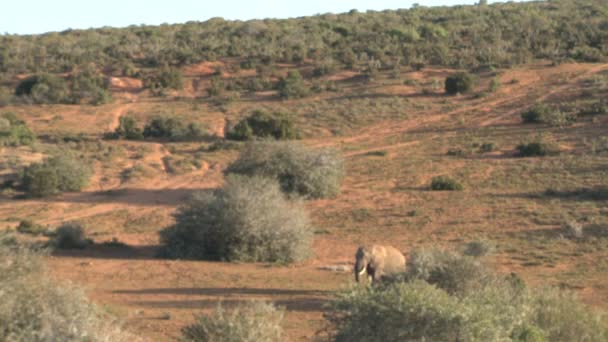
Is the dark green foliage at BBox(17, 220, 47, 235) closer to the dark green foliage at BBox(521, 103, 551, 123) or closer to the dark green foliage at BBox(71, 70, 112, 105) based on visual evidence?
the dark green foliage at BBox(521, 103, 551, 123)

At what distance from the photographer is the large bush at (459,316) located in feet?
25.4

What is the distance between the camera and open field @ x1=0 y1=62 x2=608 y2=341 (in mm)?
14688

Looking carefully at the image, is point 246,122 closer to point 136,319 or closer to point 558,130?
point 558,130

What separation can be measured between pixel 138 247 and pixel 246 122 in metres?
15.7

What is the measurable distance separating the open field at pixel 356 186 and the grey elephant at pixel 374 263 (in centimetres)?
80

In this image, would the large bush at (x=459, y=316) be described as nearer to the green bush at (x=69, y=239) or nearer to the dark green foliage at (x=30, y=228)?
the green bush at (x=69, y=239)

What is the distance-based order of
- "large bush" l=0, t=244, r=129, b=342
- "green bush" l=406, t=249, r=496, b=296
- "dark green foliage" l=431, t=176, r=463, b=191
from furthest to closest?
"dark green foliage" l=431, t=176, r=463, b=191 < "green bush" l=406, t=249, r=496, b=296 < "large bush" l=0, t=244, r=129, b=342

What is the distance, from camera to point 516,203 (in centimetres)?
2227

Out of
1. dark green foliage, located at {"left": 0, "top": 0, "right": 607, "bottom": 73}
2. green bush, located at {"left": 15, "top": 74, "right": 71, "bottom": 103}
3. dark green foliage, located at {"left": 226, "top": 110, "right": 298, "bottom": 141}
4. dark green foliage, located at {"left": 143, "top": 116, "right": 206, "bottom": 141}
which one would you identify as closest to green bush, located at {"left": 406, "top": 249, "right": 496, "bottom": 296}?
dark green foliage, located at {"left": 226, "top": 110, "right": 298, "bottom": 141}

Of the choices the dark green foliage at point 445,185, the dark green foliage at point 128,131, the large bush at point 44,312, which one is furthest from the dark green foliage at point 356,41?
the large bush at point 44,312

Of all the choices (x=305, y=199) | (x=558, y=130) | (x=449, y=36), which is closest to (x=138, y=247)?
(x=305, y=199)

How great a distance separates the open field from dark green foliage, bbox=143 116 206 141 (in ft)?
2.56

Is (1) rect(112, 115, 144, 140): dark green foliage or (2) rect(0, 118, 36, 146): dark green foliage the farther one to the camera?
(1) rect(112, 115, 144, 140): dark green foliage

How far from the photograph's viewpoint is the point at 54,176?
2527cm
